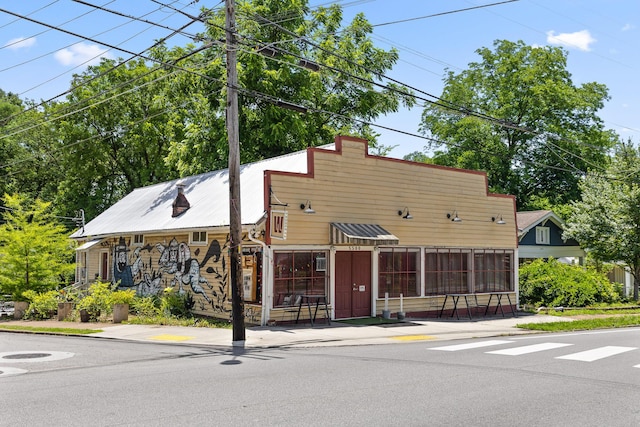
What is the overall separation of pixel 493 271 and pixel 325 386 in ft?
60.0

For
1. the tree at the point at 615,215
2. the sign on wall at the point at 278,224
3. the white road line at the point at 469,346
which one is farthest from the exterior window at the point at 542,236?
the white road line at the point at 469,346

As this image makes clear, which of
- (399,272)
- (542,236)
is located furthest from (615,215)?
(399,272)

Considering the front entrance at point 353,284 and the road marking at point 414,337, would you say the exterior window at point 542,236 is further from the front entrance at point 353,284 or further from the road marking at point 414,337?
the road marking at point 414,337

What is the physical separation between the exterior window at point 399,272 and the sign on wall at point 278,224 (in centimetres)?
456

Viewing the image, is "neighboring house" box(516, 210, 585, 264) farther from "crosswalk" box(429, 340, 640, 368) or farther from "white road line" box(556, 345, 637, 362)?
"white road line" box(556, 345, 637, 362)

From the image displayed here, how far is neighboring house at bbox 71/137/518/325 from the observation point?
19750 millimetres

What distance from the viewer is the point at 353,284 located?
21.4 m

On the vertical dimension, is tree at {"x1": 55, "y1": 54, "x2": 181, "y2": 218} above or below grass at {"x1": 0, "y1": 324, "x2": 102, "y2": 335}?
above

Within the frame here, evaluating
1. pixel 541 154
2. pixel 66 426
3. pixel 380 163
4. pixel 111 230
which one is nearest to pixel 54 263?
pixel 111 230

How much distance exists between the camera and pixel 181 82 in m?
34.8

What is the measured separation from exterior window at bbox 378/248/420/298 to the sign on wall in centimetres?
456

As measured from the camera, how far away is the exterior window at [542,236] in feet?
130

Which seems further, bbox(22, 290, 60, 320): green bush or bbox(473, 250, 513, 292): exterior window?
bbox(473, 250, 513, 292): exterior window

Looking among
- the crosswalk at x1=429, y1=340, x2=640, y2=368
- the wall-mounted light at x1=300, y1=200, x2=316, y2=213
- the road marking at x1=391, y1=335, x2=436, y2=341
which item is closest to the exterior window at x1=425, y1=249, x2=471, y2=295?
the road marking at x1=391, y1=335, x2=436, y2=341
